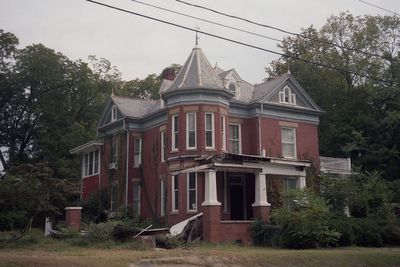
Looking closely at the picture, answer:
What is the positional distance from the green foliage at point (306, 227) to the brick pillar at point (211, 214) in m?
Result: 3.10

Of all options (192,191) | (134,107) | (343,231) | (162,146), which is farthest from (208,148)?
(134,107)

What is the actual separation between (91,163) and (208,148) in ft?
49.4

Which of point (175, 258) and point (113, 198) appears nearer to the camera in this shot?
point (175, 258)

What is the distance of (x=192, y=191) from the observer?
3023 cm

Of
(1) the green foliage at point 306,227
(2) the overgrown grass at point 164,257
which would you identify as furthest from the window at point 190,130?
(2) the overgrown grass at point 164,257

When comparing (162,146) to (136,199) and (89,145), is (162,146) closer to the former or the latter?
(136,199)

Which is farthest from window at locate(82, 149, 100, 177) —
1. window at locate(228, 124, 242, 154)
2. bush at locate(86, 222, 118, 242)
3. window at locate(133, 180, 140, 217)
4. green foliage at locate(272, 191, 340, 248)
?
green foliage at locate(272, 191, 340, 248)

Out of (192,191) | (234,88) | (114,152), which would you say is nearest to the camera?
(192,191)

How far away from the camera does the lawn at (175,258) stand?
16.7 metres

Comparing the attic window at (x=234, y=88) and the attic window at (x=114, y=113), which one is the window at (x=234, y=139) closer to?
the attic window at (x=234, y=88)

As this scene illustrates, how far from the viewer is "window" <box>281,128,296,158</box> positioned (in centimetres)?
3459

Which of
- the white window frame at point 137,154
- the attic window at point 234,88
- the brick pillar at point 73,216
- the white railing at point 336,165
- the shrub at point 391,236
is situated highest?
the attic window at point 234,88

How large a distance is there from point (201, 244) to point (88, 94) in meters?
37.3

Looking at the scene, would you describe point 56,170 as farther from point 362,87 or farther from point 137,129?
point 362,87
